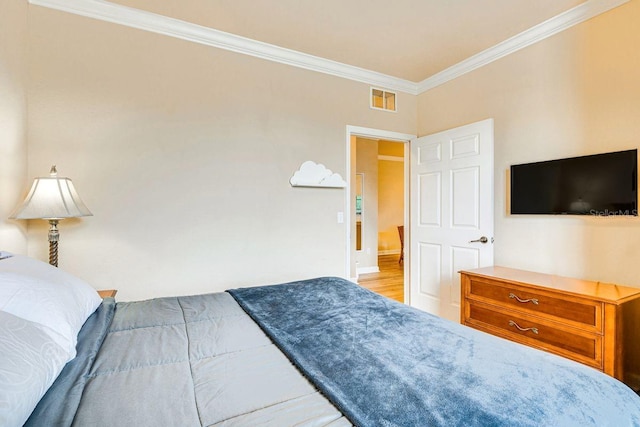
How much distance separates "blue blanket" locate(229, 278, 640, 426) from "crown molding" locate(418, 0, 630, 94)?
2470 millimetres

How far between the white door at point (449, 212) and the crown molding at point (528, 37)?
614 millimetres

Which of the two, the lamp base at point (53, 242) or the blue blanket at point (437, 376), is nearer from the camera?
the blue blanket at point (437, 376)

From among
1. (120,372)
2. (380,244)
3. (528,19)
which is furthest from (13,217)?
(380,244)

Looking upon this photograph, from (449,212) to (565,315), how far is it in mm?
1346

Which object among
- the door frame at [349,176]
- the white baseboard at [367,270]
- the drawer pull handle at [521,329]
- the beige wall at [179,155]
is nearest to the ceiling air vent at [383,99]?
the door frame at [349,176]

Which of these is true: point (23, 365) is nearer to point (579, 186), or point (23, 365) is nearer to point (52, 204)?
point (52, 204)

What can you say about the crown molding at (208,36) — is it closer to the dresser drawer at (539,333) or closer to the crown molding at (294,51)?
the crown molding at (294,51)

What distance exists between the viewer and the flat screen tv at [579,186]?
6.71 ft

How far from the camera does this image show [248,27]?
2.55 metres

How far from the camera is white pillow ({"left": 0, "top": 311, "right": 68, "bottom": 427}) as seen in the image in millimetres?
613

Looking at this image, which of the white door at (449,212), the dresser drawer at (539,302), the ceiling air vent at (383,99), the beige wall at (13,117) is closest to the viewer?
the beige wall at (13,117)

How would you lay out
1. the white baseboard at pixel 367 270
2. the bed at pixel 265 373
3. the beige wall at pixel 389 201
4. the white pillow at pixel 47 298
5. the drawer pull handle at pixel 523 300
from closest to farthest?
the bed at pixel 265 373 < the white pillow at pixel 47 298 < the drawer pull handle at pixel 523 300 < the white baseboard at pixel 367 270 < the beige wall at pixel 389 201

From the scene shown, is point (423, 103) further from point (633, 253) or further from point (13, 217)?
point (13, 217)

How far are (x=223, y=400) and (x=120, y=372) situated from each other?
1.19 feet
